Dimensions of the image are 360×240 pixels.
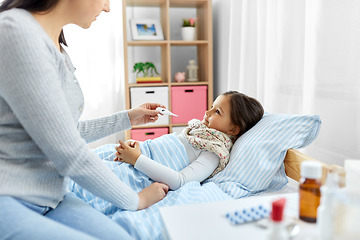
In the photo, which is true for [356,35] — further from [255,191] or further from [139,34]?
[139,34]

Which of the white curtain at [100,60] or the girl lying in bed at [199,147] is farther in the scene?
the white curtain at [100,60]

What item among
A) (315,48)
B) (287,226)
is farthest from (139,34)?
(287,226)

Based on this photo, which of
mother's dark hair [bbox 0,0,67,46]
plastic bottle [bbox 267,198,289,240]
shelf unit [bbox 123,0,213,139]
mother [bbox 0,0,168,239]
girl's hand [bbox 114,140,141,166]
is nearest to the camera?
plastic bottle [bbox 267,198,289,240]

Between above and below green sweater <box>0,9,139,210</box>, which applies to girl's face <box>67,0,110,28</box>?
above

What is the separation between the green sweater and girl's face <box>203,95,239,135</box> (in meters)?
0.71

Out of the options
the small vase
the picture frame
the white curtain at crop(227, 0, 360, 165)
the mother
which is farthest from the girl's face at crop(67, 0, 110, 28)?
the small vase

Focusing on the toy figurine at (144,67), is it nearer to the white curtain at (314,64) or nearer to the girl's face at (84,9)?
the white curtain at (314,64)

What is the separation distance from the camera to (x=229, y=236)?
1.97ft

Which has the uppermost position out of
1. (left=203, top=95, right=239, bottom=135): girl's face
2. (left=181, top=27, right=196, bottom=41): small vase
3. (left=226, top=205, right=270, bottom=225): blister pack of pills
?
(left=181, top=27, right=196, bottom=41): small vase

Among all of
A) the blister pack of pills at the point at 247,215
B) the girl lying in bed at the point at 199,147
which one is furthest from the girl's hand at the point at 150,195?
the blister pack of pills at the point at 247,215

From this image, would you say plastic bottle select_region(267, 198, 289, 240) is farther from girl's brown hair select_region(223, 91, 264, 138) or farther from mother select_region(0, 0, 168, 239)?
girl's brown hair select_region(223, 91, 264, 138)

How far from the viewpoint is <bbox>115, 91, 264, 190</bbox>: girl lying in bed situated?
1242mm

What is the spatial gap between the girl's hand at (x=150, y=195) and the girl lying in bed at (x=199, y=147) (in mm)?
119

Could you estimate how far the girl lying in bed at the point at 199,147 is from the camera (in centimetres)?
124
